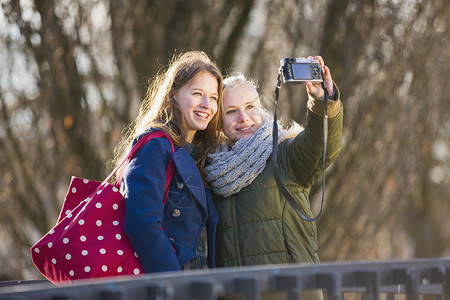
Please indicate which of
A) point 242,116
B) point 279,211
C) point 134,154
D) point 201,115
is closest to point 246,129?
point 242,116

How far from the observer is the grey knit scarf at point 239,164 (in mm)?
2793

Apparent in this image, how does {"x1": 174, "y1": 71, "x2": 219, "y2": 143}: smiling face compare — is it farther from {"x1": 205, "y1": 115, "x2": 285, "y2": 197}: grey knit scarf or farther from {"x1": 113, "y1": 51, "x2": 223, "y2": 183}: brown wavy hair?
{"x1": 205, "y1": 115, "x2": 285, "y2": 197}: grey knit scarf

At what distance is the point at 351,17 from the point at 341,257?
2.34 meters

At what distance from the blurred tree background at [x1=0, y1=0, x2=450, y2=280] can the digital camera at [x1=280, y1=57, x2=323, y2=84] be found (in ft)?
9.05

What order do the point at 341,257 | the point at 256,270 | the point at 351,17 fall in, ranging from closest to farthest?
1. the point at 256,270
2. the point at 351,17
3. the point at 341,257

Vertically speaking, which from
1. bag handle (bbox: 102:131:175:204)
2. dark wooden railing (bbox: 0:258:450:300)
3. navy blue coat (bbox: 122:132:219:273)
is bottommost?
dark wooden railing (bbox: 0:258:450:300)

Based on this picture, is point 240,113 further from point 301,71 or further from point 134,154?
point 134,154

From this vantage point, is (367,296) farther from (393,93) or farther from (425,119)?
(425,119)

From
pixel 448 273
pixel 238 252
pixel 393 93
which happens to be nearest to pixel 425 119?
pixel 393 93

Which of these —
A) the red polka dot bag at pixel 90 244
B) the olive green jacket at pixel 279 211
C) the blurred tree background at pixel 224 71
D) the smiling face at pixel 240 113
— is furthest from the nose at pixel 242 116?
the blurred tree background at pixel 224 71

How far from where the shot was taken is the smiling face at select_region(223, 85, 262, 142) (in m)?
2.99

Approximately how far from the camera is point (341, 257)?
6.43m

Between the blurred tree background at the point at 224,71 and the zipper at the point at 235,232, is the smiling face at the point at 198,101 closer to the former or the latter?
the zipper at the point at 235,232

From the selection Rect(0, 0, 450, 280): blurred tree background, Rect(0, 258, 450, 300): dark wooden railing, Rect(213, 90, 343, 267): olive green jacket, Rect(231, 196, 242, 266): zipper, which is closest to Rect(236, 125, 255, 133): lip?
Rect(213, 90, 343, 267): olive green jacket
